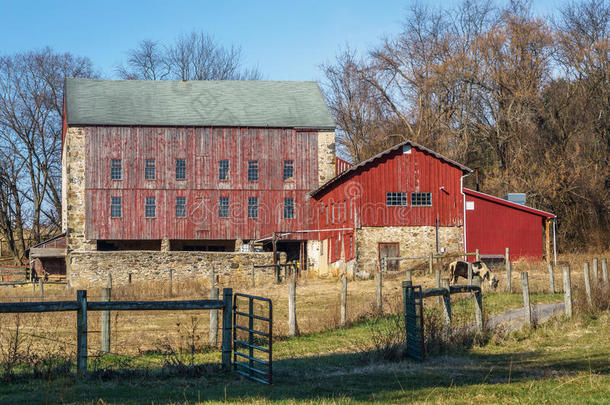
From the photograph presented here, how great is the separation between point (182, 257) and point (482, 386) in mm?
35125

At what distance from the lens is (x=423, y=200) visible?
40.0 m

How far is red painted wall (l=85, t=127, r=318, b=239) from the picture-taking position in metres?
45.5

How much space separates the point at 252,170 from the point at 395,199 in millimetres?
10505

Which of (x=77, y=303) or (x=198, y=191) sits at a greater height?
(x=198, y=191)

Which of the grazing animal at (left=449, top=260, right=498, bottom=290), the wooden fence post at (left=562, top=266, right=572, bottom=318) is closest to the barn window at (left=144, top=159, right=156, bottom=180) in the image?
the grazing animal at (left=449, top=260, right=498, bottom=290)

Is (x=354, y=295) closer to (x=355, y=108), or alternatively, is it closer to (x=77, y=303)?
(x=77, y=303)

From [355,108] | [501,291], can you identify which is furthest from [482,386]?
[355,108]

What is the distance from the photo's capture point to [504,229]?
39688 mm

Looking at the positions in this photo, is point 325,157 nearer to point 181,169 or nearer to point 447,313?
point 181,169

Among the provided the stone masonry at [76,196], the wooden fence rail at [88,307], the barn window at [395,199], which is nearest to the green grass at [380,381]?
the wooden fence rail at [88,307]

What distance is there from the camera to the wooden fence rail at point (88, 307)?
10711 millimetres

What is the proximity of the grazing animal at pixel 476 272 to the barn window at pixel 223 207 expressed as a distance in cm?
1907

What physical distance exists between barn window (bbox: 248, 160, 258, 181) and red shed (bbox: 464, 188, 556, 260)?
1352 cm

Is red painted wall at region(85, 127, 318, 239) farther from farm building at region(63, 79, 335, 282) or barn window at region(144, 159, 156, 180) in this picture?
barn window at region(144, 159, 156, 180)
